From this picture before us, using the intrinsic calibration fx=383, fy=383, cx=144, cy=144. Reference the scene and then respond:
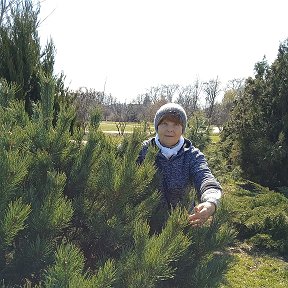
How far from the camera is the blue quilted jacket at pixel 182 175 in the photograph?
180 centimetres

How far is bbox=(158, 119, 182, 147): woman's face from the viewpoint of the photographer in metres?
2.09

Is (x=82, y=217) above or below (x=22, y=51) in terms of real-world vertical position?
below

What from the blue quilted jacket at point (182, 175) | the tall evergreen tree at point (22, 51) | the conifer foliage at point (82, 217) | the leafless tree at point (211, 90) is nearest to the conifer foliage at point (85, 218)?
the conifer foliage at point (82, 217)

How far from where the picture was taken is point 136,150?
1578 mm

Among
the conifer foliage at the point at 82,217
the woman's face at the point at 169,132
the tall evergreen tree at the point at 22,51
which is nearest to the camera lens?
the conifer foliage at the point at 82,217

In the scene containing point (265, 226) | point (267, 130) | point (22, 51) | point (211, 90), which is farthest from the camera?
point (211, 90)

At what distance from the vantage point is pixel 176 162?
2023 millimetres

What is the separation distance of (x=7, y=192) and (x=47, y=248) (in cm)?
24

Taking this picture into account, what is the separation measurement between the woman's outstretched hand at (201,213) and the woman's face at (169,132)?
0.59 meters

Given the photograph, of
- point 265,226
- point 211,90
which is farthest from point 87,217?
point 211,90

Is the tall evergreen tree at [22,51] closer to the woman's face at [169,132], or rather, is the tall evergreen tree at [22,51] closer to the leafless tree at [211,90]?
the woman's face at [169,132]

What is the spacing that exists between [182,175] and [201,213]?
1.84 ft

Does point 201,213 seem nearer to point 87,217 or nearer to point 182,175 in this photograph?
point 87,217

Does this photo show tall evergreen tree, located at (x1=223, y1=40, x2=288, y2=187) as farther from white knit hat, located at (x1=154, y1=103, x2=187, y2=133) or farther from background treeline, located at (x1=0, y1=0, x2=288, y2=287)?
background treeline, located at (x1=0, y1=0, x2=288, y2=287)
